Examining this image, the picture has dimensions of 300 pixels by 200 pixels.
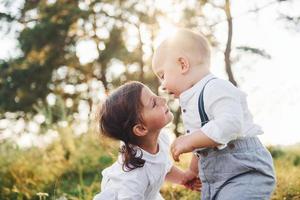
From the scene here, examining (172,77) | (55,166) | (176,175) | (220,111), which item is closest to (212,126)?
(220,111)

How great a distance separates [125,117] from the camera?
3.10 meters

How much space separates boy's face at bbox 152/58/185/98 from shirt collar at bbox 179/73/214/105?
0.20 feet

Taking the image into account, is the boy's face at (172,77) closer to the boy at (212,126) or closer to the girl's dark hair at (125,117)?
the boy at (212,126)

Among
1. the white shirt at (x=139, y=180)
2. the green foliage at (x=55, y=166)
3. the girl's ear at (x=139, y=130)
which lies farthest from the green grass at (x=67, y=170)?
the girl's ear at (x=139, y=130)

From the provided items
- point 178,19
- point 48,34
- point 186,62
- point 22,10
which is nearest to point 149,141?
point 186,62

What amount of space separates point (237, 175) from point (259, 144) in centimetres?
20

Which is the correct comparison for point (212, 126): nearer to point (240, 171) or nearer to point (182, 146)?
point (182, 146)

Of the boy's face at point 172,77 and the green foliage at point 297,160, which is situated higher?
the boy's face at point 172,77

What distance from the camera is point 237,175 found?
2.95m

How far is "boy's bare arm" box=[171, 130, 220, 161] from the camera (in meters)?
2.73

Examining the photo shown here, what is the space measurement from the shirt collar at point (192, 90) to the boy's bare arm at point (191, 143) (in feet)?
0.85

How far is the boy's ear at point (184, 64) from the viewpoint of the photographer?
3.01m

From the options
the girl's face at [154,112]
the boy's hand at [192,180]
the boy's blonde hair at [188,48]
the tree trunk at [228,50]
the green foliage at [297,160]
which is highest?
the boy's blonde hair at [188,48]

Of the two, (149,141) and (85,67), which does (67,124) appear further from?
(85,67)
